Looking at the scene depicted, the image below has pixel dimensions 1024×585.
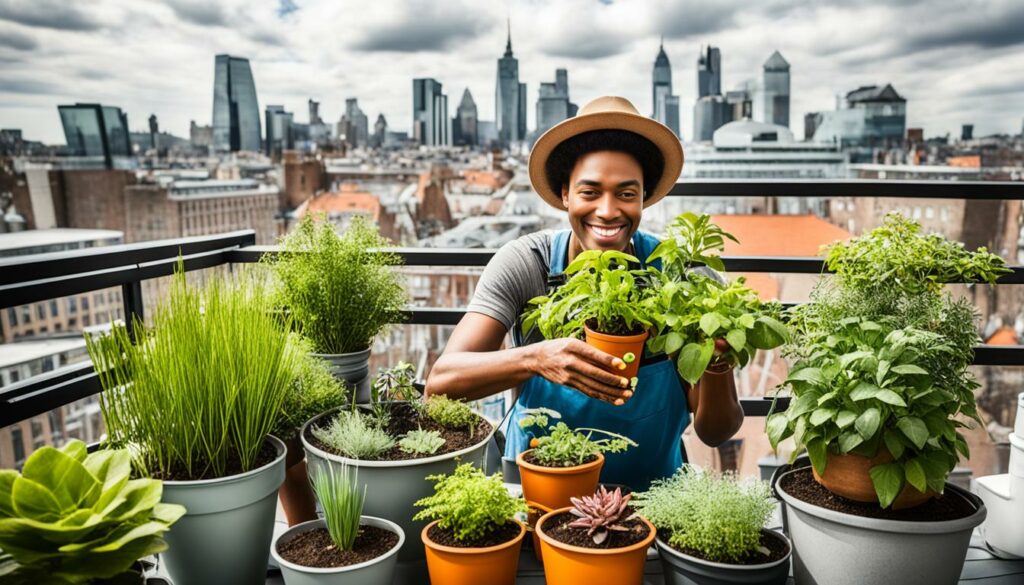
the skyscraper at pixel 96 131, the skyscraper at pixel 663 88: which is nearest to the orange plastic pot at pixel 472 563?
the skyscraper at pixel 663 88

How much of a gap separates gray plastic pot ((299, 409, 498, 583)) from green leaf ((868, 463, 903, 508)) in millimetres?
670

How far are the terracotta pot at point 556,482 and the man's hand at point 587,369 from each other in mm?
125

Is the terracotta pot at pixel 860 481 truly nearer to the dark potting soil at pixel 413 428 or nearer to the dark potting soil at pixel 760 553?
the dark potting soil at pixel 760 553

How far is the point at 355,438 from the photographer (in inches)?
47.2

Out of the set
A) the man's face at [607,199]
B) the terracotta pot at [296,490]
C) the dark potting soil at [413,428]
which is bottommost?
the terracotta pot at [296,490]

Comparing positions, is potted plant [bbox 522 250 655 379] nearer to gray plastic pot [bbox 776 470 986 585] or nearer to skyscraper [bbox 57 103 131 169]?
gray plastic pot [bbox 776 470 986 585]

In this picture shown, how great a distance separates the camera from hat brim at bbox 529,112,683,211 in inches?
61.4

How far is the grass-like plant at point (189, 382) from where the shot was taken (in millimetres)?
1108

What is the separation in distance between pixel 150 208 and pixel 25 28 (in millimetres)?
14816

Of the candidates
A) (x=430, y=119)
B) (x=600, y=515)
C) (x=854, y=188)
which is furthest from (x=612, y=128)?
(x=430, y=119)

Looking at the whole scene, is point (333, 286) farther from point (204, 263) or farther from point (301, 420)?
point (204, 263)

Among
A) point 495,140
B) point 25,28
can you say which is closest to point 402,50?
Result: point 495,140

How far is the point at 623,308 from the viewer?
3.54ft

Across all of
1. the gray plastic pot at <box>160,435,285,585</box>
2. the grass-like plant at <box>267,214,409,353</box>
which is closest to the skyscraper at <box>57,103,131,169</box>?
the grass-like plant at <box>267,214,409,353</box>
